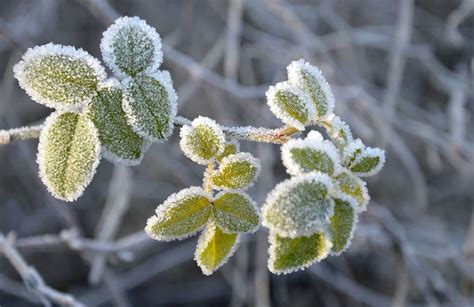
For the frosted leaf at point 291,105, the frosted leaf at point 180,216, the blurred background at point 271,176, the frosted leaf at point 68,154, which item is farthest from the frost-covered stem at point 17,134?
the blurred background at point 271,176

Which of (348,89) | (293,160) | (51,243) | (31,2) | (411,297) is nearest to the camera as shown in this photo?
(293,160)

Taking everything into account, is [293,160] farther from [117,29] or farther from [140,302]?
[140,302]

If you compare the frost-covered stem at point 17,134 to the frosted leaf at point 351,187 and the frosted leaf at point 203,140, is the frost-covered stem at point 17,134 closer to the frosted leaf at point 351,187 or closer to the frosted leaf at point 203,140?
the frosted leaf at point 203,140

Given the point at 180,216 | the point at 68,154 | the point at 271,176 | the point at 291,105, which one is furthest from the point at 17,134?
the point at 271,176

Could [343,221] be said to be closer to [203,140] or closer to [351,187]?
[351,187]

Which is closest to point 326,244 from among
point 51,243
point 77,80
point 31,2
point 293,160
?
point 293,160
